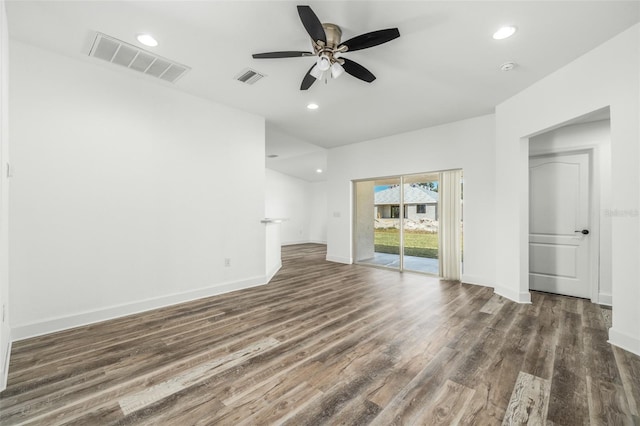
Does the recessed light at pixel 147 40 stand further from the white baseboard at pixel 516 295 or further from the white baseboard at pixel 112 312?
the white baseboard at pixel 516 295

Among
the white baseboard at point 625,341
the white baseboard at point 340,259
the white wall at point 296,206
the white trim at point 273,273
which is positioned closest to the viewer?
the white baseboard at point 625,341

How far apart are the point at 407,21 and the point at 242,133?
2.97 m

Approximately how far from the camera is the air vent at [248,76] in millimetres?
3232

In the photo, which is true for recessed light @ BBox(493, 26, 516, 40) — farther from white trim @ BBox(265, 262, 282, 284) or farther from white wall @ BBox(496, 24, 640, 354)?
white trim @ BBox(265, 262, 282, 284)

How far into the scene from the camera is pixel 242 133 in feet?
14.6

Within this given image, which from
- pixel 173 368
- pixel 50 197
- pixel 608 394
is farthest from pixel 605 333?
pixel 50 197

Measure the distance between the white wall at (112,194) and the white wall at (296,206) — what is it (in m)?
6.09

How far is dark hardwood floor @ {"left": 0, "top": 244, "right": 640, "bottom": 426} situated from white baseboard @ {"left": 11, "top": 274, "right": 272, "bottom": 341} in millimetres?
119

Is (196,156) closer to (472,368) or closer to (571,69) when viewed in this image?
(472,368)

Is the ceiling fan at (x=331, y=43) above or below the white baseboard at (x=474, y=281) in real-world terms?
above

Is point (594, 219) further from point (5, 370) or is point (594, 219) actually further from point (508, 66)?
point (5, 370)

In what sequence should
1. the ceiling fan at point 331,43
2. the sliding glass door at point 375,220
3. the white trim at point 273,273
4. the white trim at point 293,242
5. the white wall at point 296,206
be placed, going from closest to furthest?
the ceiling fan at point 331,43 < the white trim at point 273,273 < the sliding glass door at point 375,220 < the white wall at point 296,206 < the white trim at point 293,242

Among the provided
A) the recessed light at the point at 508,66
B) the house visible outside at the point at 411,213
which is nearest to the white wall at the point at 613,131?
the recessed light at the point at 508,66

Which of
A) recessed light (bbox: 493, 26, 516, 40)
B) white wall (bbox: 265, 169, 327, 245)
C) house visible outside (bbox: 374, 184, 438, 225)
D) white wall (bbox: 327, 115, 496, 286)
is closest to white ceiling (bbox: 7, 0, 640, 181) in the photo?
recessed light (bbox: 493, 26, 516, 40)
